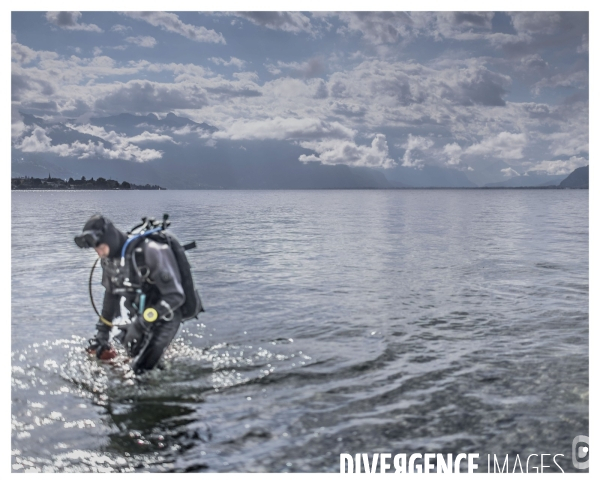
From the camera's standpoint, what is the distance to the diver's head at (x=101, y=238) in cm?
781

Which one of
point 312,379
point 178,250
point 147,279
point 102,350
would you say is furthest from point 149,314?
point 312,379

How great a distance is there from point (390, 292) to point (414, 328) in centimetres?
439

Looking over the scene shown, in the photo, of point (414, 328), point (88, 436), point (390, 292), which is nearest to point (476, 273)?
point (390, 292)

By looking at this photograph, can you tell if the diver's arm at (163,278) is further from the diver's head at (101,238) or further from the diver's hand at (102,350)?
the diver's hand at (102,350)

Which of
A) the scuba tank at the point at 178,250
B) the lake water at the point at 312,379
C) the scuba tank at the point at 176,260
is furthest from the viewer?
the scuba tank at the point at 178,250

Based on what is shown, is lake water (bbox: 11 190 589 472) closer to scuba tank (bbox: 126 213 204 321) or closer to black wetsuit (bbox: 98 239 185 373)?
black wetsuit (bbox: 98 239 185 373)

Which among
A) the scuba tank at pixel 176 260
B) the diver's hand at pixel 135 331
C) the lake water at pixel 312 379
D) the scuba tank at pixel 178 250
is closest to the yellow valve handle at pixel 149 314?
the scuba tank at pixel 176 260

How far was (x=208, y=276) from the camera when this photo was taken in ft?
65.5

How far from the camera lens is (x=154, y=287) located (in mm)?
8375

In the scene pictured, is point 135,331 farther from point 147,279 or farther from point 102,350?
point 147,279

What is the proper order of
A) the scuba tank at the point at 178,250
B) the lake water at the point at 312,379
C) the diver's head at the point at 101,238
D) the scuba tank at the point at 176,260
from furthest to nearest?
the scuba tank at the point at 178,250, the scuba tank at the point at 176,260, the diver's head at the point at 101,238, the lake water at the point at 312,379

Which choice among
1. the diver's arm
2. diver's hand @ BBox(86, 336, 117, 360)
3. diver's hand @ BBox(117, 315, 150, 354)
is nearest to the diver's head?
the diver's arm

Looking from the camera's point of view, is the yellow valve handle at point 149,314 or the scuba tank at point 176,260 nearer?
the yellow valve handle at point 149,314
